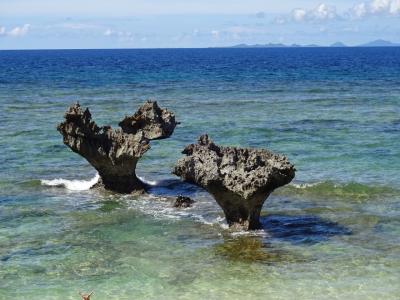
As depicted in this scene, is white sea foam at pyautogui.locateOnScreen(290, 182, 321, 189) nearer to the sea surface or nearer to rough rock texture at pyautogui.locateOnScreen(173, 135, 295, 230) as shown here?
the sea surface

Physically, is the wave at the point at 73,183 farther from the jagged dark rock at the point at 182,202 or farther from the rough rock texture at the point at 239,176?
the rough rock texture at the point at 239,176

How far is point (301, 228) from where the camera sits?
81.9 feet

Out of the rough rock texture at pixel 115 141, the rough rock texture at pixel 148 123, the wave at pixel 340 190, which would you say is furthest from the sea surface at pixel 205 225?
the rough rock texture at pixel 148 123

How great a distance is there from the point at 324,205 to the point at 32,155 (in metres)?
18.8

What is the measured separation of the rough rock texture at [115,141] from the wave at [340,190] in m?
6.55

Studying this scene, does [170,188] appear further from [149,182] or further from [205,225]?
[205,225]

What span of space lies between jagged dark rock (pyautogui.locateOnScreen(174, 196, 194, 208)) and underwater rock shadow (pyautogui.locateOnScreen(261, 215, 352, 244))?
11.9ft

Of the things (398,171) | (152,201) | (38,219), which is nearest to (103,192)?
(152,201)

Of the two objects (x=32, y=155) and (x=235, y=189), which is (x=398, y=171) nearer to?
(x=235, y=189)

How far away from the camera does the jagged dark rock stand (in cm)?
2823

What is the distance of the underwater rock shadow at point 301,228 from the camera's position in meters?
23.8

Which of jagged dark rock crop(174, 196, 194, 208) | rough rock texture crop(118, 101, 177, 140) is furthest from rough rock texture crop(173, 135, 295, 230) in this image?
rough rock texture crop(118, 101, 177, 140)

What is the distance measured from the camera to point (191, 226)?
2541 cm

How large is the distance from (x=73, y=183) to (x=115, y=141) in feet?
12.0
